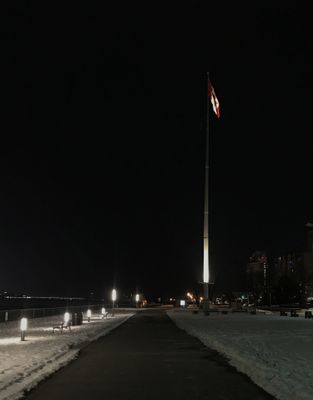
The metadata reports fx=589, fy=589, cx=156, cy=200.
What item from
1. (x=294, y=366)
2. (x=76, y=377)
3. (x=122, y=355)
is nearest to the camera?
(x=76, y=377)

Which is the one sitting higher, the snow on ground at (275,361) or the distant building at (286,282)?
the distant building at (286,282)

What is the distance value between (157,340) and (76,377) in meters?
10.9

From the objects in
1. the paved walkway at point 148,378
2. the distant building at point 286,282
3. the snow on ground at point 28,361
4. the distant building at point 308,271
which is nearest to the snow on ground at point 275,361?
the paved walkway at point 148,378

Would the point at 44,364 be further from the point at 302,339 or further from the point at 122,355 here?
the point at 302,339

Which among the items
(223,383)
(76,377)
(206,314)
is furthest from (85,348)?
(206,314)

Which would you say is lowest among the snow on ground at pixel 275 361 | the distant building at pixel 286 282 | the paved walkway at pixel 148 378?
the paved walkway at pixel 148 378

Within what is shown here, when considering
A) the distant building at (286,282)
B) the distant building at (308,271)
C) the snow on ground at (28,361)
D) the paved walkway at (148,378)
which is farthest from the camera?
the distant building at (308,271)

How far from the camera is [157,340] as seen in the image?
23.2 meters

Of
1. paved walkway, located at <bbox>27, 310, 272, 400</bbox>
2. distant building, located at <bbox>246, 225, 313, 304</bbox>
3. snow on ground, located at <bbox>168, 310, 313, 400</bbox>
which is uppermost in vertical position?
distant building, located at <bbox>246, 225, 313, 304</bbox>

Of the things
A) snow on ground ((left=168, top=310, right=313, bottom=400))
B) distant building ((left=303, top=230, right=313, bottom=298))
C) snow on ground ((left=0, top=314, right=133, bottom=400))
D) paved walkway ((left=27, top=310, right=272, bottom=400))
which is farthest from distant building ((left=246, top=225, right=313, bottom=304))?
paved walkway ((left=27, top=310, right=272, bottom=400))

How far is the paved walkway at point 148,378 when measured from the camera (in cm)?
1030

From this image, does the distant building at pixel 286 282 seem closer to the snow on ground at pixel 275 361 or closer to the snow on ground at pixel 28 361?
the snow on ground at pixel 275 361

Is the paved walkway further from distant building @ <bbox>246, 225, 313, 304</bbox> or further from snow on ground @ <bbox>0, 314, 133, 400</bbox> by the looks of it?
distant building @ <bbox>246, 225, 313, 304</bbox>

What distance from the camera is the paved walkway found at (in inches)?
405
